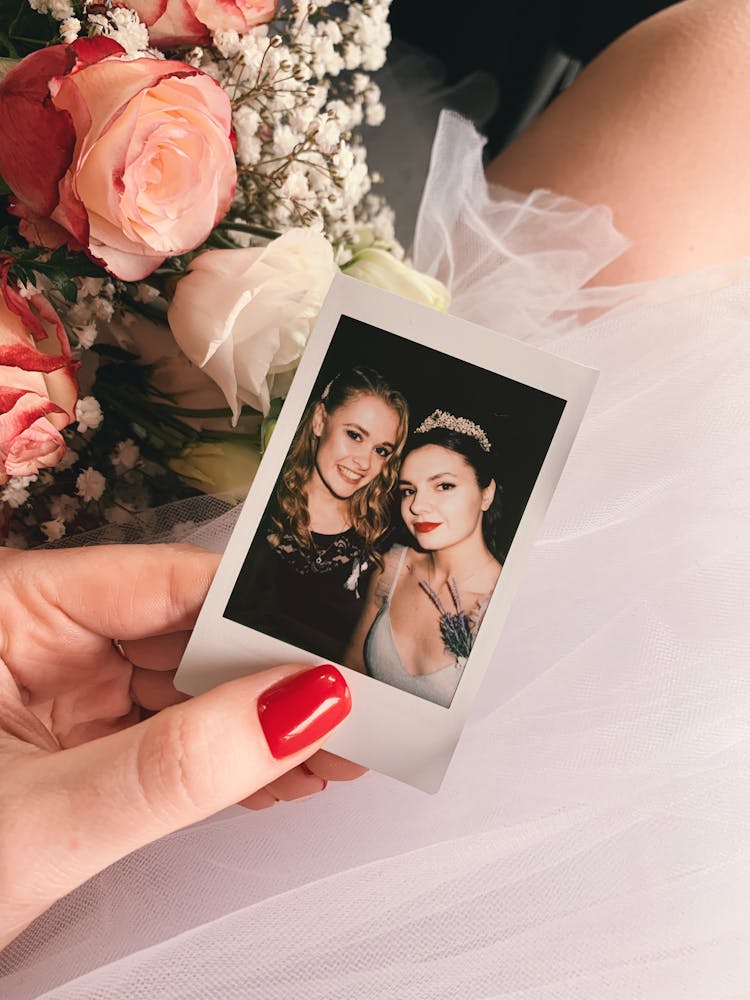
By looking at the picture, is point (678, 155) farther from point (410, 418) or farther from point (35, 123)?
point (35, 123)

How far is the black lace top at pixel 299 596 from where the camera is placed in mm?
666

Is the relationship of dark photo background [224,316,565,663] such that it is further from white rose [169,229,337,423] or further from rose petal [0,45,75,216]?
rose petal [0,45,75,216]

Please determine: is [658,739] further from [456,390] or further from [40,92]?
[40,92]

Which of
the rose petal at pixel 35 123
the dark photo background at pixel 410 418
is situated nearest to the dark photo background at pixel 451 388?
the dark photo background at pixel 410 418

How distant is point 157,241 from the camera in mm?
625

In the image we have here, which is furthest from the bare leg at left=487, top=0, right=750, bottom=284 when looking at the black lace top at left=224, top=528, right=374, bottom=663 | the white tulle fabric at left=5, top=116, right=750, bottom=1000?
the black lace top at left=224, top=528, right=374, bottom=663

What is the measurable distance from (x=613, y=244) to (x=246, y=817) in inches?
28.0

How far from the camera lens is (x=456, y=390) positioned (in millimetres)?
670

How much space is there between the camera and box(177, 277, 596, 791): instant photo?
666mm

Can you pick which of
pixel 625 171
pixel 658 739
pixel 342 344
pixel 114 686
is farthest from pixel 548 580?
pixel 625 171

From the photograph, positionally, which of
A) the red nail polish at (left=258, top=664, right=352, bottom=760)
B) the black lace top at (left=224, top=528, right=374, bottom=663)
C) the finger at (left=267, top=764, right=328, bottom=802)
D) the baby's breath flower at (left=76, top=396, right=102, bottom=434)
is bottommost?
the finger at (left=267, top=764, right=328, bottom=802)

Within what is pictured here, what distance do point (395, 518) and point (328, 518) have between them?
5 centimetres

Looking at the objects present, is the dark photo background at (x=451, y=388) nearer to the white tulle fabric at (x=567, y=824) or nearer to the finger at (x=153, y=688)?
the white tulle fabric at (x=567, y=824)

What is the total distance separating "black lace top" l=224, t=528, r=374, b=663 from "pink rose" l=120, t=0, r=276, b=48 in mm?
404
